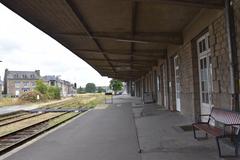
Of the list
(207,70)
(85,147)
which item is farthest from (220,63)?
(85,147)

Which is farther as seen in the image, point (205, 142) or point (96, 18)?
point (96, 18)

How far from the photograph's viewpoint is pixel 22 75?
129m

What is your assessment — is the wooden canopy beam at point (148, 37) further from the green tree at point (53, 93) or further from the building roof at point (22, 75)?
the building roof at point (22, 75)

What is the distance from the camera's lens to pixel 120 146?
29.2 ft

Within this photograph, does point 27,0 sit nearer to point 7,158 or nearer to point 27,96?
point 7,158

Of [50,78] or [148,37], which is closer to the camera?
[148,37]

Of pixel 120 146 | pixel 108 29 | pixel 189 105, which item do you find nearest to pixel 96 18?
pixel 108 29

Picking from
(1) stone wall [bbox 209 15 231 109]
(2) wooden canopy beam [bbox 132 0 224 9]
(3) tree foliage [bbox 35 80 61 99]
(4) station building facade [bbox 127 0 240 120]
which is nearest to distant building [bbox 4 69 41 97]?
(3) tree foliage [bbox 35 80 61 99]

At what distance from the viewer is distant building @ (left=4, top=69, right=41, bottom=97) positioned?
12569 cm

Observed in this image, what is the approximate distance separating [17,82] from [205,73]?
121 metres

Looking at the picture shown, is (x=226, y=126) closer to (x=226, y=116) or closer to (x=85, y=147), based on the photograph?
(x=226, y=116)

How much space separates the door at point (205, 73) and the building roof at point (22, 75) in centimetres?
12014

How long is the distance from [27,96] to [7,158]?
49087mm

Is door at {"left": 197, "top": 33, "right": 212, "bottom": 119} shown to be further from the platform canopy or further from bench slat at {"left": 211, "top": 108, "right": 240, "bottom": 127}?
bench slat at {"left": 211, "top": 108, "right": 240, "bottom": 127}
